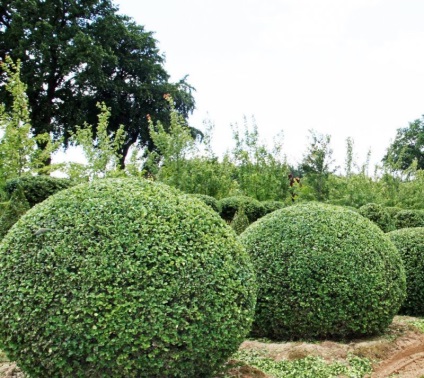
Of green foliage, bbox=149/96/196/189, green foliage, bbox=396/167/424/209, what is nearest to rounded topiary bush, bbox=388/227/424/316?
green foliage, bbox=149/96/196/189

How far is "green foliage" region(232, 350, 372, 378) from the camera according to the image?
15.1 feet

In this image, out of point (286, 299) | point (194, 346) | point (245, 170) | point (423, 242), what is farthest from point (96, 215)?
point (245, 170)

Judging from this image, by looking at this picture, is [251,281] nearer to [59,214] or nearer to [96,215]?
[96,215]

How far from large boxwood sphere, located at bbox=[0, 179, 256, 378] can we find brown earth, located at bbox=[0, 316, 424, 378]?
0.76 meters

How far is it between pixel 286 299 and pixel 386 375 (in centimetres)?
122

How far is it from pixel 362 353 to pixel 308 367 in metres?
0.80

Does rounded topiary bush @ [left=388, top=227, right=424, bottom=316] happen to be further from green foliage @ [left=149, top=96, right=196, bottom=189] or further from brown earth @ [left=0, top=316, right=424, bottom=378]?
green foliage @ [left=149, top=96, right=196, bottom=189]

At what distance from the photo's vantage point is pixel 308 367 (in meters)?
4.74

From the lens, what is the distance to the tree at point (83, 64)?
27047 millimetres

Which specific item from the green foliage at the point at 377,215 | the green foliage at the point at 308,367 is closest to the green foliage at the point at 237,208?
the green foliage at the point at 377,215

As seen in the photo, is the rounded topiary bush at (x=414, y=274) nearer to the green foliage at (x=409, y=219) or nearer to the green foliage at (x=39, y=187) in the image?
the green foliage at (x=409, y=219)

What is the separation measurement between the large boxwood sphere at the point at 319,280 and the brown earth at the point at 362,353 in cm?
20

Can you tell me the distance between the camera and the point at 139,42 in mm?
32156

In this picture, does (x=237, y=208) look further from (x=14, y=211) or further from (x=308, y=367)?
(x=308, y=367)
